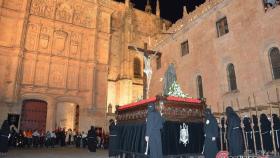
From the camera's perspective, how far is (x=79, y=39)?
26062 millimetres

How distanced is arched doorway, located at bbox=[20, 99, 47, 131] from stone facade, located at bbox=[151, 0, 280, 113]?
14572mm

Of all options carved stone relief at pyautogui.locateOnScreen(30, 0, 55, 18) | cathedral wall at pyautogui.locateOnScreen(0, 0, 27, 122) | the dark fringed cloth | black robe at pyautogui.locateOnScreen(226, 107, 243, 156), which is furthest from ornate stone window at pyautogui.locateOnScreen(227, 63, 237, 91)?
carved stone relief at pyautogui.locateOnScreen(30, 0, 55, 18)

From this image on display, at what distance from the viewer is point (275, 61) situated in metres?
12.5

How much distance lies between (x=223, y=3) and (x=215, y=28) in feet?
5.71

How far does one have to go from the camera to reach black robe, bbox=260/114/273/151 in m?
10.1

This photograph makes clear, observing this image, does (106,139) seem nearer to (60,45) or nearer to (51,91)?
(51,91)

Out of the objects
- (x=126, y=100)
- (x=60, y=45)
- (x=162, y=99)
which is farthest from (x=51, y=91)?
(x=162, y=99)

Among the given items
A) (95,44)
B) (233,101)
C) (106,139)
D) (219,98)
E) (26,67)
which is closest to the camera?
(233,101)

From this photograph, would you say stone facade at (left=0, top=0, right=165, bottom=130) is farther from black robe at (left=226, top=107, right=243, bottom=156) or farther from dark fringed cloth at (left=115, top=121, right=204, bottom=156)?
black robe at (left=226, top=107, right=243, bottom=156)

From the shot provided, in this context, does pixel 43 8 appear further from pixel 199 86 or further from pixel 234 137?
pixel 234 137

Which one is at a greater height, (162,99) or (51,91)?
(51,91)

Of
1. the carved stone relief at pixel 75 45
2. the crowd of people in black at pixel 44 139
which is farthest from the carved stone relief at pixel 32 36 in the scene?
the crowd of people in black at pixel 44 139

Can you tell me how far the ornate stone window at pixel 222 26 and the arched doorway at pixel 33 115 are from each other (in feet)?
61.3

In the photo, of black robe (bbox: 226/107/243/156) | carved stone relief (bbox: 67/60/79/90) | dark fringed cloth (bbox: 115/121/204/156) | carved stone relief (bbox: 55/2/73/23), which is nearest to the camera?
dark fringed cloth (bbox: 115/121/204/156)
